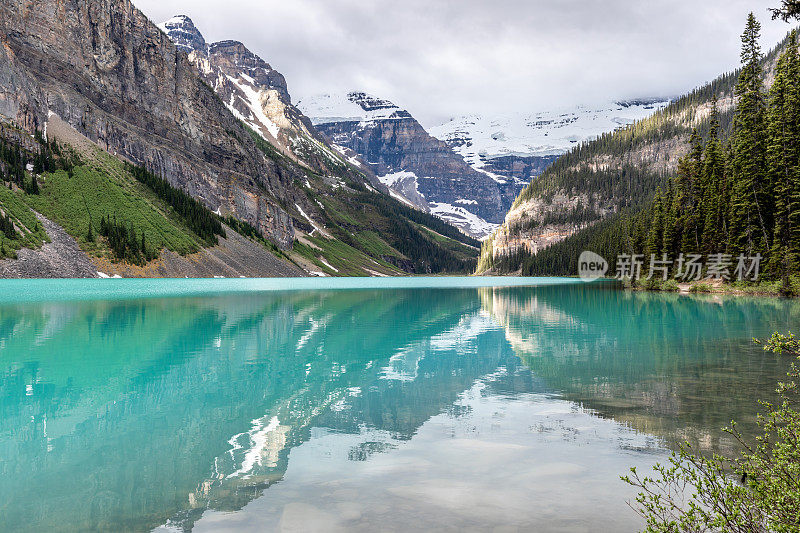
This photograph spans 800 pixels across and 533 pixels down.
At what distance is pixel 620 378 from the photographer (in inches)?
848

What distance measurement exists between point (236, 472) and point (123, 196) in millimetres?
168205

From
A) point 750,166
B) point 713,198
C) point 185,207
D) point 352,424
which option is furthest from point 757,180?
point 185,207

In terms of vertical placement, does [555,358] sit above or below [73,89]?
below

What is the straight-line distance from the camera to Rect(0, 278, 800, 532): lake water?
9711 mm

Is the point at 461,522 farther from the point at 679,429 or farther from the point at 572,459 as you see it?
the point at 679,429

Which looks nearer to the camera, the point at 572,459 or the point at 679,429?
the point at 572,459

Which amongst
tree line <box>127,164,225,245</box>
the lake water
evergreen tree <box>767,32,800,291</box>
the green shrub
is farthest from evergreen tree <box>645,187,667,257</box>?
tree line <box>127,164,225,245</box>

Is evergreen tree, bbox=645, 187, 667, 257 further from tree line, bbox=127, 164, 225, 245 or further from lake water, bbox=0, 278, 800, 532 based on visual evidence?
tree line, bbox=127, 164, 225, 245

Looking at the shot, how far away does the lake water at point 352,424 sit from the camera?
9.71 m

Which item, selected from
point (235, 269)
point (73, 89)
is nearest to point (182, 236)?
point (235, 269)

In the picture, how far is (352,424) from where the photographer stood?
15578 mm

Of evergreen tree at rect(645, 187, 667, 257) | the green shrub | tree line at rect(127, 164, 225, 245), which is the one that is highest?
tree line at rect(127, 164, 225, 245)

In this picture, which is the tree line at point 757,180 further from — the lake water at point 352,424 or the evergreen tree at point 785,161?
the lake water at point 352,424

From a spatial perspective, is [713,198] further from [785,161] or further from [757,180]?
[785,161]
